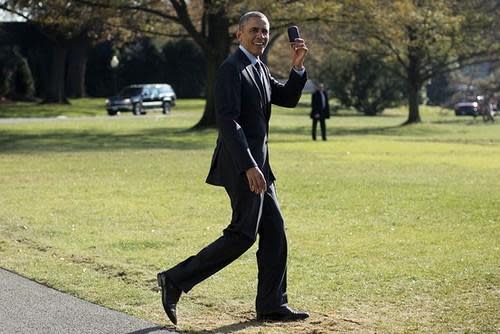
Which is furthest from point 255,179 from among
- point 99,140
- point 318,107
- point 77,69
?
point 77,69

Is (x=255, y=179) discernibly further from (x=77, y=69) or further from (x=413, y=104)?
(x=77, y=69)

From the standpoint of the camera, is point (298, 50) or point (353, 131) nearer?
point (298, 50)

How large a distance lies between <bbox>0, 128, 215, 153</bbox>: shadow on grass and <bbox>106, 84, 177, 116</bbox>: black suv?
56.9 feet

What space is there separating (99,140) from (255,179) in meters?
24.8

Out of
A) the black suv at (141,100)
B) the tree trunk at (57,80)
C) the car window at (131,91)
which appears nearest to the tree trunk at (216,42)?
the black suv at (141,100)

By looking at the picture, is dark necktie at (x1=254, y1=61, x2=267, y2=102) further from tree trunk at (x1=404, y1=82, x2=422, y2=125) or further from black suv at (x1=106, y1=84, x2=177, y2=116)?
black suv at (x1=106, y1=84, x2=177, y2=116)

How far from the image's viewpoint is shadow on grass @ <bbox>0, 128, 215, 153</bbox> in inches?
1078

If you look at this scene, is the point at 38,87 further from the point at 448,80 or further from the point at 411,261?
the point at 411,261

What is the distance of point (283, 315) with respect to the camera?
7.05 m

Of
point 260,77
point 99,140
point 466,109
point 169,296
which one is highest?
point 260,77

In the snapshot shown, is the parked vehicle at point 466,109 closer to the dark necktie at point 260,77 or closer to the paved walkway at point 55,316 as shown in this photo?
the paved walkway at point 55,316

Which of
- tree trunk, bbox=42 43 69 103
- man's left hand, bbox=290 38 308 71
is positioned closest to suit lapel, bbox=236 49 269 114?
man's left hand, bbox=290 38 308 71

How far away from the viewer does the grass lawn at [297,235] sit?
7535 mm

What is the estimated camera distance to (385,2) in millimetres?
34500
